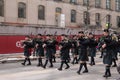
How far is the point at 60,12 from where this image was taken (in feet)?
159

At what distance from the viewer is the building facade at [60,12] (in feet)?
133

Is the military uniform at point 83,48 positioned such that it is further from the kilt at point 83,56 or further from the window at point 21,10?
the window at point 21,10

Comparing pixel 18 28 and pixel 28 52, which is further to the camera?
pixel 18 28

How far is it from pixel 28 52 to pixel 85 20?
34.3 meters

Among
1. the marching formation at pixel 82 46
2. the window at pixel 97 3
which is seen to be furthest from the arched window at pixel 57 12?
the marching formation at pixel 82 46

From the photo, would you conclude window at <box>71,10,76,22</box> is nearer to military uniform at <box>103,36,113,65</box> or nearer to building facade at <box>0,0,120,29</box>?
building facade at <box>0,0,120,29</box>

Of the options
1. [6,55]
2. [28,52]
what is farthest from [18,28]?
[28,52]

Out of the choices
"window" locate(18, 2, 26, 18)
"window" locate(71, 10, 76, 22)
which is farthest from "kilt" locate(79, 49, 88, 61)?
"window" locate(71, 10, 76, 22)

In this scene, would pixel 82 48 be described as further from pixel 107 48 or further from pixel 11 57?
pixel 11 57

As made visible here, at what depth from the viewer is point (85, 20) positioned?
54.1 metres

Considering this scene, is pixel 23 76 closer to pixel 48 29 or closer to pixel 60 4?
pixel 48 29

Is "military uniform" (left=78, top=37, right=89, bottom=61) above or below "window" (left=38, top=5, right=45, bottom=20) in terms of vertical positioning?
below

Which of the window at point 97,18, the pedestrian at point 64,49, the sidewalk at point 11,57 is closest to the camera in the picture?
the pedestrian at point 64,49

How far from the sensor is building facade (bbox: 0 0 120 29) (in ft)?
133
